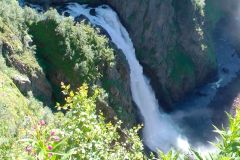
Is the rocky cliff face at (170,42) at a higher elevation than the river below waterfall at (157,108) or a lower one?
higher

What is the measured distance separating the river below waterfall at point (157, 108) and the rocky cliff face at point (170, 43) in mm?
1762

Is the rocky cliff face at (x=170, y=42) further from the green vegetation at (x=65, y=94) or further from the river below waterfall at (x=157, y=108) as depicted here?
the green vegetation at (x=65, y=94)

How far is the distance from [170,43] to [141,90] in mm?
10556

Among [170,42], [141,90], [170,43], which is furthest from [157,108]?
[170,42]

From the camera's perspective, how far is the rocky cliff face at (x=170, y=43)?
50875 millimetres

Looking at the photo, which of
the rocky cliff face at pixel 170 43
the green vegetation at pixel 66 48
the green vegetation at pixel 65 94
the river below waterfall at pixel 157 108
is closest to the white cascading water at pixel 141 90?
the river below waterfall at pixel 157 108

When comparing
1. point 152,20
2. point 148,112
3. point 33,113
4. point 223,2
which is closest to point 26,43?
point 33,113

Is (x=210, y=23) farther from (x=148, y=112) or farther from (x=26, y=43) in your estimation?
(x=26, y=43)

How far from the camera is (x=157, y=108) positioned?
5059 cm

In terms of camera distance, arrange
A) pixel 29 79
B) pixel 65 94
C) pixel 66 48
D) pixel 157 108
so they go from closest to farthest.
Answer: pixel 65 94
pixel 29 79
pixel 66 48
pixel 157 108

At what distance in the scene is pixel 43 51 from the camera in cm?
3294

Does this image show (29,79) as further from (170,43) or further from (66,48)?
(170,43)

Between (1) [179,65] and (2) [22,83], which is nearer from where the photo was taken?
(2) [22,83]

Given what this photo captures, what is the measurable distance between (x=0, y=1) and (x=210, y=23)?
156 ft
